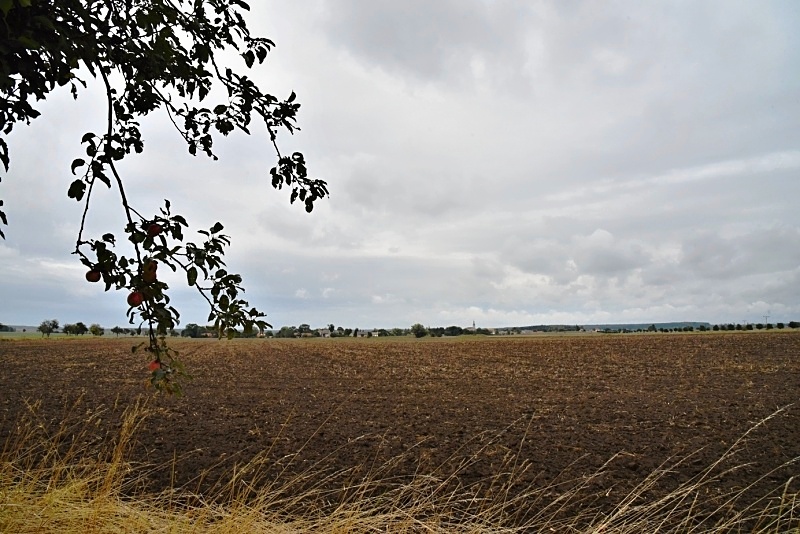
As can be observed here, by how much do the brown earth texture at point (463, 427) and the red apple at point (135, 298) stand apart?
143cm

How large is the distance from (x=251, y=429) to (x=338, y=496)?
12.9 ft

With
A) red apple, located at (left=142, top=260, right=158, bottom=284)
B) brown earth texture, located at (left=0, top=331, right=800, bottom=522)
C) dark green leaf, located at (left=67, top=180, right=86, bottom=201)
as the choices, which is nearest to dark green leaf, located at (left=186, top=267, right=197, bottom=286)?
red apple, located at (left=142, top=260, right=158, bottom=284)

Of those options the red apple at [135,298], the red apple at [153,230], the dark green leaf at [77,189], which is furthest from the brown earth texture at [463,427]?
the dark green leaf at [77,189]

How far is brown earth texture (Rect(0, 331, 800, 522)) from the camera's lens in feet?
21.2

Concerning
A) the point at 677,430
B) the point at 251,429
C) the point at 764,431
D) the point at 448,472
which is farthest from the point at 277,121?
the point at 764,431

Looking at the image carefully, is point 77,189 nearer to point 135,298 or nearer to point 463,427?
point 135,298

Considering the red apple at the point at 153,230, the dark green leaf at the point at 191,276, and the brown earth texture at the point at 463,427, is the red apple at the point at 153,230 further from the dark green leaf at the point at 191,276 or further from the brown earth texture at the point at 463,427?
the brown earth texture at the point at 463,427

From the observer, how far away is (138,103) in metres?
3.76

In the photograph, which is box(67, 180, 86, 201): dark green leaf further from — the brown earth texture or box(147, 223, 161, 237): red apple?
the brown earth texture

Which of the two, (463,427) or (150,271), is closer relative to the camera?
(150,271)

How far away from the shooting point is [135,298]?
2715 millimetres

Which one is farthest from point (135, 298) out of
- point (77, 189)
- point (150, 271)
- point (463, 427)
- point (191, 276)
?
point (463, 427)

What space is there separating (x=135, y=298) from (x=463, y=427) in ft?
26.2

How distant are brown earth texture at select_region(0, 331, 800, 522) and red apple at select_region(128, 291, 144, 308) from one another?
4.69 ft
